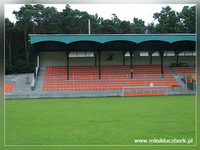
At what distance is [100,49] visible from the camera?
34188mm

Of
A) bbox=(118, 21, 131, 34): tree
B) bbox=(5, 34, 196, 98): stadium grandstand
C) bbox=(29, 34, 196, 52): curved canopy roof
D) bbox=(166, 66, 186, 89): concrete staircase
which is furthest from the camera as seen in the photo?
bbox=(118, 21, 131, 34): tree

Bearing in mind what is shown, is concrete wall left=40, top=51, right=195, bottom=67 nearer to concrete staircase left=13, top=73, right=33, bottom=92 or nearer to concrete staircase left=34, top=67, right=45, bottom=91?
concrete staircase left=34, top=67, right=45, bottom=91

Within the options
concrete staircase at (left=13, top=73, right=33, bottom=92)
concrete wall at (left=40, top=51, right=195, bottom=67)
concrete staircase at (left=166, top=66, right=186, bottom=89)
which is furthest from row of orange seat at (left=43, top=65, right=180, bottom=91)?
concrete staircase at (left=13, top=73, right=33, bottom=92)

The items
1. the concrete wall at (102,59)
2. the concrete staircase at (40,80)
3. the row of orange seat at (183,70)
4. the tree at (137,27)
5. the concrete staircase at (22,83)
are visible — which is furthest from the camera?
the tree at (137,27)

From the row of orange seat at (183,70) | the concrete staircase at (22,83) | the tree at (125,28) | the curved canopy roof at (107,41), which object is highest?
the tree at (125,28)

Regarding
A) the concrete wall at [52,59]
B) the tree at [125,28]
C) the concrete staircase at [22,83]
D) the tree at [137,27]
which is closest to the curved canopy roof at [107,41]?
the concrete wall at [52,59]

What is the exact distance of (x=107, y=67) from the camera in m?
35.8

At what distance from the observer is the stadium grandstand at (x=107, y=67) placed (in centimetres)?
2810

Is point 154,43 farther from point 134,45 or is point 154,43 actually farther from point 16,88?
point 16,88

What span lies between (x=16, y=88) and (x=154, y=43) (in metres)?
14.2

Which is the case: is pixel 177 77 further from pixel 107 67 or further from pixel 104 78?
pixel 107 67

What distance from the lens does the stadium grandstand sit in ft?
92.2

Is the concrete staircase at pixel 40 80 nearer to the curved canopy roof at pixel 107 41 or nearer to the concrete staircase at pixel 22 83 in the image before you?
the concrete staircase at pixel 22 83

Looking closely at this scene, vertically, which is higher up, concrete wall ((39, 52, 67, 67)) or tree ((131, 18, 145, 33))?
tree ((131, 18, 145, 33))
